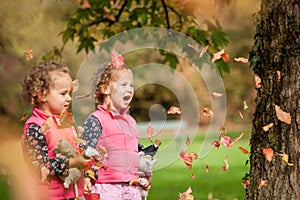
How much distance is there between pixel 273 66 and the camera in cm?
445

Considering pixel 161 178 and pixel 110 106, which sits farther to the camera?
pixel 161 178

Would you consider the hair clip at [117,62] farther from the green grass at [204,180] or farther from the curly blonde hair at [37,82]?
the green grass at [204,180]

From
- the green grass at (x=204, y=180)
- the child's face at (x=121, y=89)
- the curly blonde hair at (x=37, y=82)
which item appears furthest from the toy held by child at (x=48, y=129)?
the green grass at (x=204, y=180)

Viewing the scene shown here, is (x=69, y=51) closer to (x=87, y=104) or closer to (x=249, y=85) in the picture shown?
(x=249, y=85)

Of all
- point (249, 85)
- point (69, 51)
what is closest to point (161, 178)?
point (69, 51)

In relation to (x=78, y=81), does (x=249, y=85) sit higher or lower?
higher

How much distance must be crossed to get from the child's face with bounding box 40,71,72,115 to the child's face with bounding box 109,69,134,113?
0.25m

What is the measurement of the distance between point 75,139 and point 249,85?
491 inches

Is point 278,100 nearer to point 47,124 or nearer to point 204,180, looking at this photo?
point 47,124

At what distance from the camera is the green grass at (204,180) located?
27.9ft

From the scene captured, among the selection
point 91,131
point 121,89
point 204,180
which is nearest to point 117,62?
point 121,89

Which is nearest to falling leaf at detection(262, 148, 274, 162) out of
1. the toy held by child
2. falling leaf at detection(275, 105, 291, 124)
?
falling leaf at detection(275, 105, 291, 124)

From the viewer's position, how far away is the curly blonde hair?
12.2ft

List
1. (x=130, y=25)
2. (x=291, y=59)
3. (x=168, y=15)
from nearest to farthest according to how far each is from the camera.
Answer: (x=291, y=59)
(x=130, y=25)
(x=168, y=15)
